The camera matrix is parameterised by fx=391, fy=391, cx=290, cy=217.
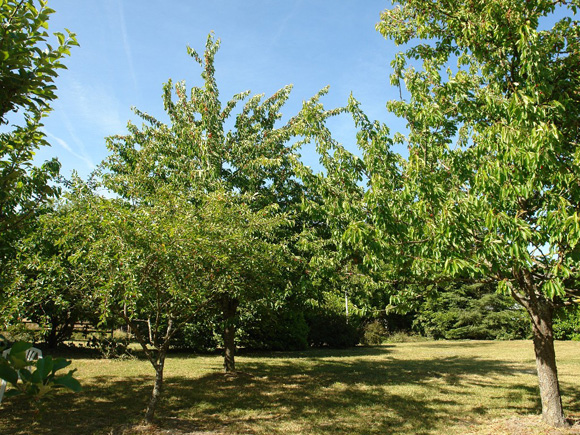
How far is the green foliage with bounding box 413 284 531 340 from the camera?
27905 mm

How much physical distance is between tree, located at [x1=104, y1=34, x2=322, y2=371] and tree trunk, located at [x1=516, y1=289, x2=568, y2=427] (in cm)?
528

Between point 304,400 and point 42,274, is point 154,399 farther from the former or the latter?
point 304,400

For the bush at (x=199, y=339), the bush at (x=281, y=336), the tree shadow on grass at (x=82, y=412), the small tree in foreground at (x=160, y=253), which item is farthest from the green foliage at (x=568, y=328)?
the tree shadow on grass at (x=82, y=412)

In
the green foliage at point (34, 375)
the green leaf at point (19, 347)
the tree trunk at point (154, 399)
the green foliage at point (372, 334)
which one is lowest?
the green foliage at point (372, 334)

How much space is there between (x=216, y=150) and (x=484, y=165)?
7.70 meters

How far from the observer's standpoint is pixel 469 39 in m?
6.21

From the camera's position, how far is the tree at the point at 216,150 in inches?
412

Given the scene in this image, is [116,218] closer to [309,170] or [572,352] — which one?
[309,170]

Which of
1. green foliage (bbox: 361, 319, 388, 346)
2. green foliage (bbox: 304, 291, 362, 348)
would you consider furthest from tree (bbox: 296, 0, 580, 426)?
green foliage (bbox: 361, 319, 388, 346)

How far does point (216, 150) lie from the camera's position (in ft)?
36.3

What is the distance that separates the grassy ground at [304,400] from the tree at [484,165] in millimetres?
1978

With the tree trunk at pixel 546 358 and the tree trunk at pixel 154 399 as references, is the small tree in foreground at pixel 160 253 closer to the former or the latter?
the tree trunk at pixel 154 399

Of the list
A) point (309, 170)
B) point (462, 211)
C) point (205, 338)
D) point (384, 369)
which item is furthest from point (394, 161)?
point (205, 338)

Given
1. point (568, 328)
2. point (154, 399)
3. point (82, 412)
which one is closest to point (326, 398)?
point (154, 399)
